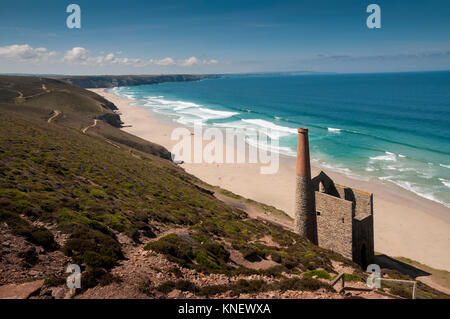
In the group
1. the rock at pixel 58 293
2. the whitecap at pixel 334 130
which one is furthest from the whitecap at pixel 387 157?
the rock at pixel 58 293

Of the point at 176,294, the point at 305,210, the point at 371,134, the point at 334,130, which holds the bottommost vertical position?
the point at 305,210

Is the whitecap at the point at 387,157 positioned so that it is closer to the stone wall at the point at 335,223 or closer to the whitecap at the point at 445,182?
the whitecap at the point at 445,182

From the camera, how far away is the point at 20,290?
25.5ft

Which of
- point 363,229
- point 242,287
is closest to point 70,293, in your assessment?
point 242,287

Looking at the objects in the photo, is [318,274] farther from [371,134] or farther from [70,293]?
[371,134]

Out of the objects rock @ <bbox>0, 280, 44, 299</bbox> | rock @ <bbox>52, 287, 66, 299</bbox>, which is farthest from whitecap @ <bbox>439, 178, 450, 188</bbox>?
rock @ <bbox>0, 280, 44, 299</bbox>

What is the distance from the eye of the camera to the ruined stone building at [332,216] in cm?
1958

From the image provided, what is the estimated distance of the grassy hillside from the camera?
1080 centimetres

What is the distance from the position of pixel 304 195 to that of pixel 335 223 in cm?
300

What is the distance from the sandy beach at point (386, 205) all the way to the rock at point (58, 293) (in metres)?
25.6

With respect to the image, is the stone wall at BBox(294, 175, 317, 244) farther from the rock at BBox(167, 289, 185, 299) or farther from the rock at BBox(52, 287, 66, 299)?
the rock at BBox(52, 287, 66, 299)

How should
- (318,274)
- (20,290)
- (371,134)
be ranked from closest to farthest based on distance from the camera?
1. (20,290)
2. (318,274)
3. (371,134)
